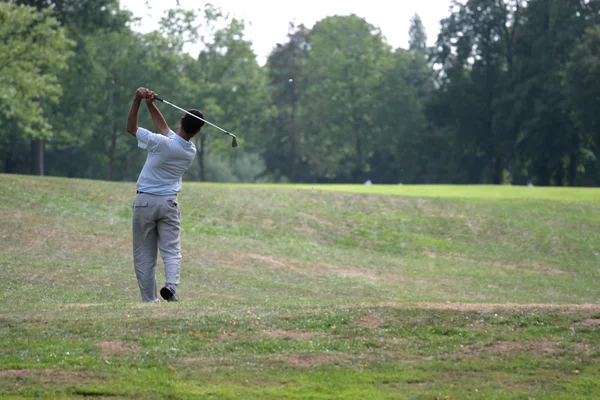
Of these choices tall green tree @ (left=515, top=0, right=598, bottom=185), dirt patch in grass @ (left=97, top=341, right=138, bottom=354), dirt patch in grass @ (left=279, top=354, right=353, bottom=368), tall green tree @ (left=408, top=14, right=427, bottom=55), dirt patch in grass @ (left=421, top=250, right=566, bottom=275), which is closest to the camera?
dirt patch in grass @ (left=279, top=354, right=353, bottom=368)

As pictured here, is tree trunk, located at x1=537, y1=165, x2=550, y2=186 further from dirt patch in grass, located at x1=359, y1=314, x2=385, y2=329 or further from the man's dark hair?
dirt patch in grass, located at x1=359, y1=314, x2=385, y2=329

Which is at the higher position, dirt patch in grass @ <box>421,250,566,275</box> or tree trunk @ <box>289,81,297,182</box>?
tree trunk @ <box>289,81,297,182</box>

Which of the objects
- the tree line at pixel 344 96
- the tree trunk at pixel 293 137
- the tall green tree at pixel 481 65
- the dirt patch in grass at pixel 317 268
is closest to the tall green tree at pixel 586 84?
the tree line at pixel 344 96

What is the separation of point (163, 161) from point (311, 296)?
660 centimetres

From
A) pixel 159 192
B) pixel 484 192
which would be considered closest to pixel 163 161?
pixel 159 192

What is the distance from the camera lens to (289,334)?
9188 millimetres

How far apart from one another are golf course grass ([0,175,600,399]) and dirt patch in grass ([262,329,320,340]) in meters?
0.02

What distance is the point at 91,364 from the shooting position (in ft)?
26.2

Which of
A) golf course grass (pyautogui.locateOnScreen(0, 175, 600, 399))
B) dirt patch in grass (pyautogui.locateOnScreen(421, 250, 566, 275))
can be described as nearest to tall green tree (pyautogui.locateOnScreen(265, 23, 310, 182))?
golf course grass (pyautogui.locateOnScreen(0, 175, 600, 399))

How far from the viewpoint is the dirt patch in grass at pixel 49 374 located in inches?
298

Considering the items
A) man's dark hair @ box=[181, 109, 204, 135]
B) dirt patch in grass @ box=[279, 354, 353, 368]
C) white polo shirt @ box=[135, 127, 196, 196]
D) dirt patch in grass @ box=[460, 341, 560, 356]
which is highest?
man's dark hair @ box=[181, 109, 204, 135]

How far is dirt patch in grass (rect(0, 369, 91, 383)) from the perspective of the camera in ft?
24.8

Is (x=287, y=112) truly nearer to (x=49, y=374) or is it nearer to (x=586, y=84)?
(x=586, y=84)

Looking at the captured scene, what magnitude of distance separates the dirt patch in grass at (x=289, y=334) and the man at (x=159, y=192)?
235 cm
